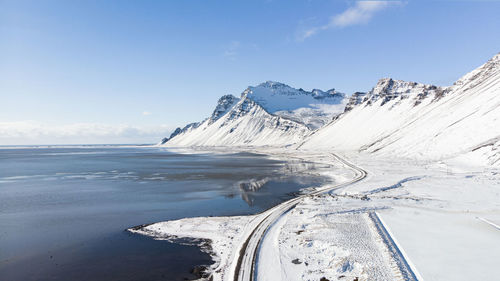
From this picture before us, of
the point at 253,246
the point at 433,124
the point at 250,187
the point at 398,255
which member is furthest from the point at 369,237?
the point at 433,124

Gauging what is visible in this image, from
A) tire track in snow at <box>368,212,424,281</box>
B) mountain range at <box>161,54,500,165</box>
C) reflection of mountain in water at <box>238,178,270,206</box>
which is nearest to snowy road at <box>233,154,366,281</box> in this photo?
reflection of mountain in water at <box>238,178,270,206</box>

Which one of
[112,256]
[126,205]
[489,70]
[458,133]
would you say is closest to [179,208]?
[126,205]

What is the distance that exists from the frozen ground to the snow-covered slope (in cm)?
4515

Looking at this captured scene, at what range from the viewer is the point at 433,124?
97.6 m

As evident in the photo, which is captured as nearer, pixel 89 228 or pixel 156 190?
pixel 89 228

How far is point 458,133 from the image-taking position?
77750 millimetres

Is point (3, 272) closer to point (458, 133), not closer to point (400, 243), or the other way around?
point (400, 243)

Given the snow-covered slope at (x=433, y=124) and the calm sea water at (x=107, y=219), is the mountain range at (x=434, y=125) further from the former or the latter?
the calm sea water at (x=107, y=219)

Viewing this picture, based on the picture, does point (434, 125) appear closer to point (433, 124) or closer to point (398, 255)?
point (433, 124)

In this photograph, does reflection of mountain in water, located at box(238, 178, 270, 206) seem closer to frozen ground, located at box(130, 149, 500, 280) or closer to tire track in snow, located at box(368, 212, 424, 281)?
frozen ground, located at box(130, 149, 500, 280)

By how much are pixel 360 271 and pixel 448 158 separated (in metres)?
70.3

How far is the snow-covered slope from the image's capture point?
7125cm

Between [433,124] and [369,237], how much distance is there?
316ft

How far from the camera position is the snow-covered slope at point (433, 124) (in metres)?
71.2
